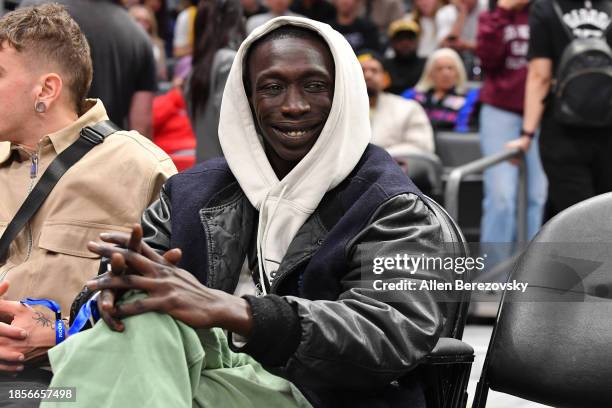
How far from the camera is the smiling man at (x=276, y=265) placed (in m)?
2.36

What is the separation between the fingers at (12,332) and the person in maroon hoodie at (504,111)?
432cm

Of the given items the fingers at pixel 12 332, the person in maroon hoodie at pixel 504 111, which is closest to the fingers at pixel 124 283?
the fingers at pixel 12 332

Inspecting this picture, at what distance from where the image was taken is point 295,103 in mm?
2879

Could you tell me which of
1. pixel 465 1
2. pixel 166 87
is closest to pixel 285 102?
pixel 166 87

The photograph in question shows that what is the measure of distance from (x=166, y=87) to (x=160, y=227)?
6.27 metres

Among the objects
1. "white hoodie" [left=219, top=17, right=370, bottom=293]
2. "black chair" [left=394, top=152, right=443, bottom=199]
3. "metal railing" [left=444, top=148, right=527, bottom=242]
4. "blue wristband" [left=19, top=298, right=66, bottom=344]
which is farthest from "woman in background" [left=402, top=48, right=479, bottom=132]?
"blue wristband" [left=19, top=298, right=66, bottom=344]

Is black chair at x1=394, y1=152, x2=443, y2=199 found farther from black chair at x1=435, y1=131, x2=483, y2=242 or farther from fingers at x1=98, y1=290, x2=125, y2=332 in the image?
fingers at x1=98, y1=290, x2=125, y2=332

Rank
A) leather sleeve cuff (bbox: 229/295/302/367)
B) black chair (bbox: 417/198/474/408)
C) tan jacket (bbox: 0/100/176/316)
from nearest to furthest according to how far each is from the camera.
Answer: leather sleeve cuff (bbox: 229/295/302/367)
black chair (bbox: 417/198/474/408)
tan jacket (bbox: 0/100/176/316)

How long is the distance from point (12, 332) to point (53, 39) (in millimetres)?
888

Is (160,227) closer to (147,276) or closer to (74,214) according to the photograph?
(74,214)

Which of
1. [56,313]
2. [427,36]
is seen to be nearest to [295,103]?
[56,313]

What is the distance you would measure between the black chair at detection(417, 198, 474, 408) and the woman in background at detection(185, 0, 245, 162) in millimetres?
2964

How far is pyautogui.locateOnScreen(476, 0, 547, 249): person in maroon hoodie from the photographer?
269 inches

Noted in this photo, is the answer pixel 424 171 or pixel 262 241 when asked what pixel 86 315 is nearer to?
pixel 262 241
